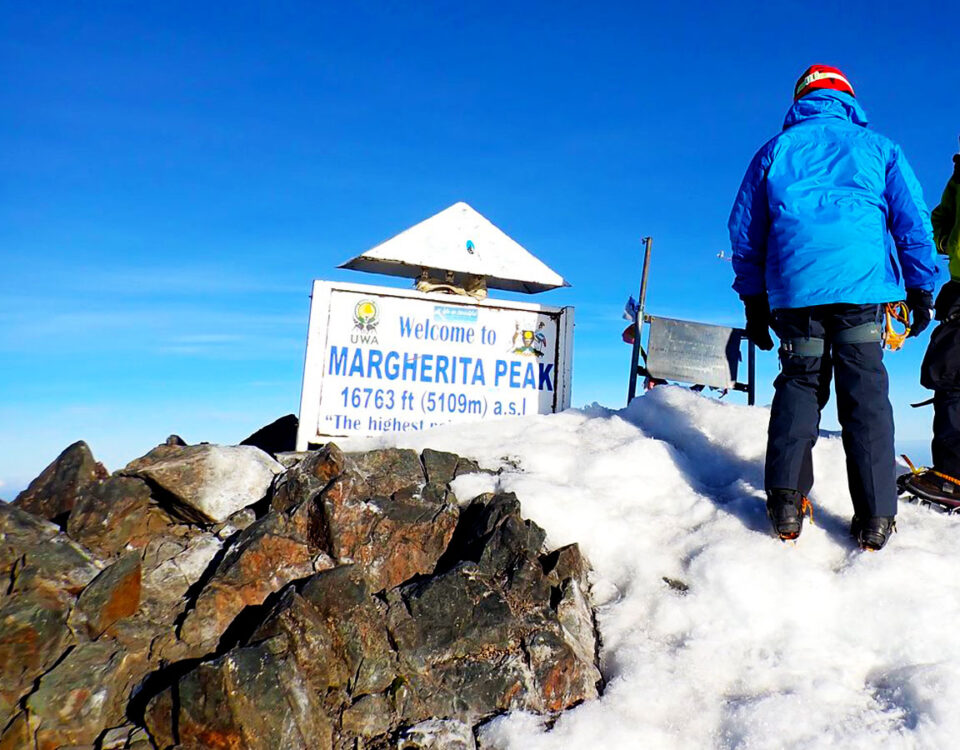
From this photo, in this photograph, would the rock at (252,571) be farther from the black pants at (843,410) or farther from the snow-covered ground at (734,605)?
the black pants at (843,410)

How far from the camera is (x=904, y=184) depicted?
4.46 m

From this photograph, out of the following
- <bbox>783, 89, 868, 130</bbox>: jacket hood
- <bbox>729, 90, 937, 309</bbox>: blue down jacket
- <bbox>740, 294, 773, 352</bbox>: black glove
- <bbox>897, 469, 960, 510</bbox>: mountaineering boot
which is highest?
<bbox>783, 89, 868, 130</bbox>: jacket hood

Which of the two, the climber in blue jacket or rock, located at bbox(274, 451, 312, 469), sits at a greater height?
the climber in blue jacket

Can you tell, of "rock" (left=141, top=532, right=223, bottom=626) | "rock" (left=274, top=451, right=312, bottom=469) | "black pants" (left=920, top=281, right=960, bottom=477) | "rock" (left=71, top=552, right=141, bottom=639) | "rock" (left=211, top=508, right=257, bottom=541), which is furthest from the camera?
"rock" (left=274, top=451, right=312, bottom=469)

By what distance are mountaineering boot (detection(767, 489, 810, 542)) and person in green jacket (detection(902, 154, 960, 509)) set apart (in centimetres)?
128

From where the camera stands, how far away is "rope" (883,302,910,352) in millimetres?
4445

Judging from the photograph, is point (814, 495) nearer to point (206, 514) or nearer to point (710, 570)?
point (710, 570)

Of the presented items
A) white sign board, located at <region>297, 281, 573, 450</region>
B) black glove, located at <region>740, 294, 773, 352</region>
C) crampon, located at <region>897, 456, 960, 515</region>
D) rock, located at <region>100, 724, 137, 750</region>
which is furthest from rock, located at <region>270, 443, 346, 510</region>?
crampon, located at <region>897, 456, 960, 515</region>

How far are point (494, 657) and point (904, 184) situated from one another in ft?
12.5

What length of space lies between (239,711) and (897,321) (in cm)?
432

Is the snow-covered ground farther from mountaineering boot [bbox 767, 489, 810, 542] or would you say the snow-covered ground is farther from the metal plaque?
the metal plaque

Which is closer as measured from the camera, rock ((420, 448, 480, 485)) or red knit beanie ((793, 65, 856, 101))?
red knit beanie ((793, 65, 856, 101))

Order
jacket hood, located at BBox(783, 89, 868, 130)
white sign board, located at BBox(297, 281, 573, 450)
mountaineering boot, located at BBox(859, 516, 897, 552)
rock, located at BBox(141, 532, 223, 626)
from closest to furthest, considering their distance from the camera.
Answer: rock, located at BBox(141, 532, 223, 626)
mountaineering boot, located at BBox(859, 516, 897, 552)
jacket hood, located at BBox(783, 89, 868, 130)
white sign board, located at BBox(297, 281, 573, 450)

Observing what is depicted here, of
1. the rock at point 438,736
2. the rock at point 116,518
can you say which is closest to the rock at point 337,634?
the rock at point 438,736
